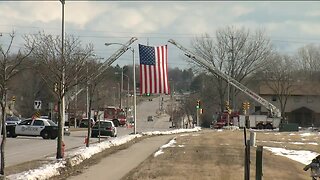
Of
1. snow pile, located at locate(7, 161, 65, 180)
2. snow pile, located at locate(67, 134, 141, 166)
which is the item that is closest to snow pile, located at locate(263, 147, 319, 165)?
snow pile, located at locate(67, 134, 141, 166)

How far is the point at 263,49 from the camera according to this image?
9531 cm

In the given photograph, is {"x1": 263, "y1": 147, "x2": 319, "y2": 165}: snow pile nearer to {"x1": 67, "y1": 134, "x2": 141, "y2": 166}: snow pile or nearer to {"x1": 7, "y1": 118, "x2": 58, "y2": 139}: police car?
{"x1": 67, "y1": 134, "x2": 141, "y2": 166}: snow pile

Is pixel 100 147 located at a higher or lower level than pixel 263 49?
lower

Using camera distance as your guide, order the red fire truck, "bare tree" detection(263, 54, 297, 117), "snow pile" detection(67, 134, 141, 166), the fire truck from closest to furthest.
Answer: "snow pile" detection(67, 134, 141, 166), the red fire truck, the fire truck, "bare tree" detection(263, 54, 297, 117)

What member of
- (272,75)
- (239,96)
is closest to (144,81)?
(272,75)

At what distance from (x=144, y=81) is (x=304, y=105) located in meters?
66.7

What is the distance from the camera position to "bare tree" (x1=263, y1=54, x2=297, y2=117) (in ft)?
324

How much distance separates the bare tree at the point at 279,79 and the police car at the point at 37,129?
6301cm

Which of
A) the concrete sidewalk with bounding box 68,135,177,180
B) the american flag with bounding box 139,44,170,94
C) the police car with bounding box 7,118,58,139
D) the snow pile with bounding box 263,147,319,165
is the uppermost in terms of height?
the american flag with bounding box 139,44,170,94

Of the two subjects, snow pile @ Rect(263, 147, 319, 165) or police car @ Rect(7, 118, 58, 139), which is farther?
police car @ Rect(7, 118, 58, 139)

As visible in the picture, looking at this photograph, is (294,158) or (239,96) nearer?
(294,158)

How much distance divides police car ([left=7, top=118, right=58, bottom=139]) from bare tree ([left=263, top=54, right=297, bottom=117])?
207ft

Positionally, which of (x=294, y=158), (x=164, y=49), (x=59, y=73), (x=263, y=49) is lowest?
(x=294, y=158)

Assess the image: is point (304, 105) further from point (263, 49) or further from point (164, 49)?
point (164, 49)
